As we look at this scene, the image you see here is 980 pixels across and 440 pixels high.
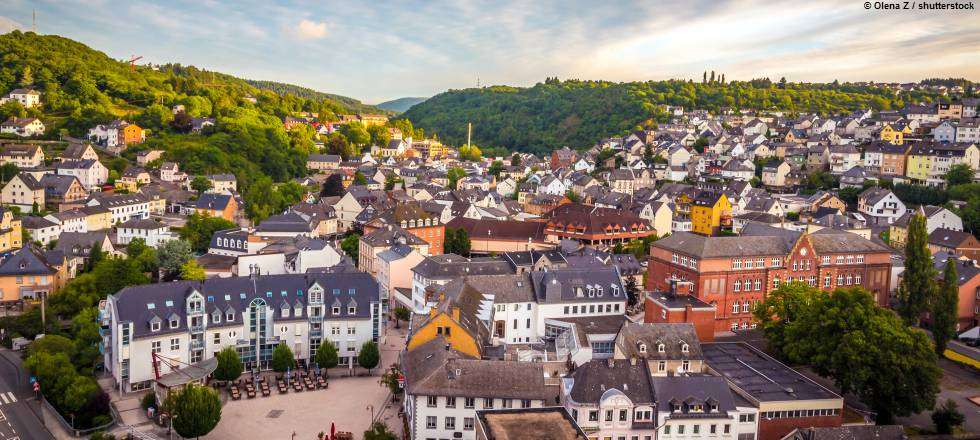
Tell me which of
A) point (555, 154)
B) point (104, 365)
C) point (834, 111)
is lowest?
point (104, 365)

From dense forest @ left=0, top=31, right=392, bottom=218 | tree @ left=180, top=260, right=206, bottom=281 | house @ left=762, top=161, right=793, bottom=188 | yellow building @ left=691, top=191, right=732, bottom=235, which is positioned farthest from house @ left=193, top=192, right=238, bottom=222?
house @ left=762, top=161, right=793, bottom=188

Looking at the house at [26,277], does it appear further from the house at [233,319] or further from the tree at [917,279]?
the tree at [917,279]

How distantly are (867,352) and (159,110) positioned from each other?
100 m

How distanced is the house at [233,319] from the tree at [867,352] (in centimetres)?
2248

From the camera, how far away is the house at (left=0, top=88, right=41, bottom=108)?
338 feet

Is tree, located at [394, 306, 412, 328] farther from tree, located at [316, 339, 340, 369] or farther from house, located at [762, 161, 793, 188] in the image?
house, located at [762, 161, 793, 188]

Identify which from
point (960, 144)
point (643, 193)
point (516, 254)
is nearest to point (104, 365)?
point (516, 254)

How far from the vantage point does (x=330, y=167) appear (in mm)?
111625

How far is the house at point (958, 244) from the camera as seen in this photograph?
5903cm

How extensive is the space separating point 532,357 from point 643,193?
58717 millimetres

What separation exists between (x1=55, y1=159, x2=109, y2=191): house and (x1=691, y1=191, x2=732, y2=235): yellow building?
2642 inches

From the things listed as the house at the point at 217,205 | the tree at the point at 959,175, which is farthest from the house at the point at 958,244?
the house at the point at 217,205

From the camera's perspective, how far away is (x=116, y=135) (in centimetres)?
9631

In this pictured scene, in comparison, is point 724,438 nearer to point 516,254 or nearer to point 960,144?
point 516,254
